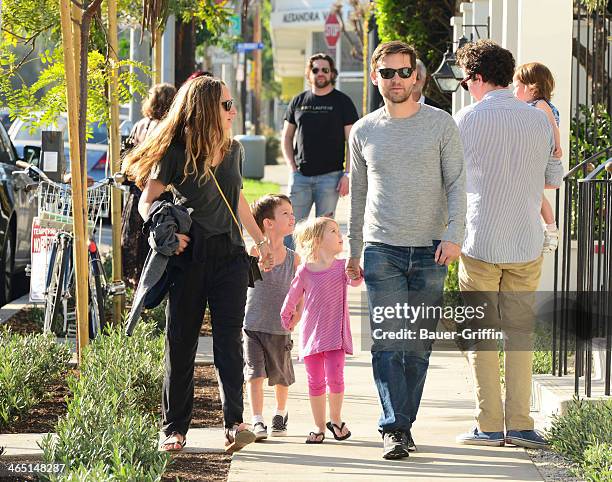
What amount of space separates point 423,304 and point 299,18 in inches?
1389

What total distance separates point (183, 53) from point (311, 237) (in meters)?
9.52

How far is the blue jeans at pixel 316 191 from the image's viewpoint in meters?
10.6

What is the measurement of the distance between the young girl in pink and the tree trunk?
30.7ft

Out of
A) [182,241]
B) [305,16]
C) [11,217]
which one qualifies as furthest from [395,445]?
[305,16]

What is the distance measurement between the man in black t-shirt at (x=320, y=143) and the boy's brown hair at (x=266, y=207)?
3.54 meters

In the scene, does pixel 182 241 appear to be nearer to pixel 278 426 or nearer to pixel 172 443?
pixel 172 443

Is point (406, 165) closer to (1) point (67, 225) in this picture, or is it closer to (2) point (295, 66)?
(1) point (67, 225)

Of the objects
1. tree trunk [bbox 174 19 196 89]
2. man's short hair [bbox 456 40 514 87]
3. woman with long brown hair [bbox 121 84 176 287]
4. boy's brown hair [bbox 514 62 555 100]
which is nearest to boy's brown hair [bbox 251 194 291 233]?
man's short hair [bbox 456 40 514 87]

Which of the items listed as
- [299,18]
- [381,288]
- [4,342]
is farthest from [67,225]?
[299,18]

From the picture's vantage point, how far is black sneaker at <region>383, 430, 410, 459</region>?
6.15m

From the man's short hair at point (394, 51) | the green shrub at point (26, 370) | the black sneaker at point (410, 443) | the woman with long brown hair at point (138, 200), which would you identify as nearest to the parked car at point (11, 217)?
the woman with long brown hair at point (138, 200)

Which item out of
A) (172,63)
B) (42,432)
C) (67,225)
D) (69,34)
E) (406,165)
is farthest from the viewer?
(172,63)

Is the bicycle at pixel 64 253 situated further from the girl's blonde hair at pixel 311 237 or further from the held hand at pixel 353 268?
the held hand at pixel 353 268

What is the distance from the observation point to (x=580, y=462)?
5.82 meters
